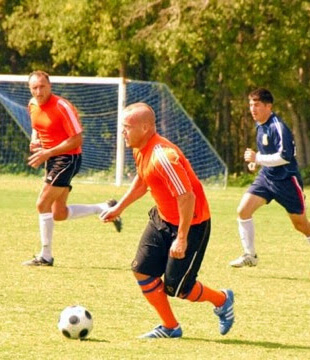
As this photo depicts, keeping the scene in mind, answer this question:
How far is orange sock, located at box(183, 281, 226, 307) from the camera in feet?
26.7

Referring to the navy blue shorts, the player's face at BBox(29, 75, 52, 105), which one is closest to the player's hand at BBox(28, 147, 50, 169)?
the player's face at BBox(29, 75, 52, 105)

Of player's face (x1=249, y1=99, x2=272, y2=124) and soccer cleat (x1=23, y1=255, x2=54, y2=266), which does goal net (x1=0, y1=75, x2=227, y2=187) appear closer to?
soccer cleat (x1=23, y1=255, x2=54, y2=266)

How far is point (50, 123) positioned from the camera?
12172 millimetres

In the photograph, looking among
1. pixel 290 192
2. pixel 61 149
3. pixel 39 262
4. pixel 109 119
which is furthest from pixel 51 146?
pixel 109 119

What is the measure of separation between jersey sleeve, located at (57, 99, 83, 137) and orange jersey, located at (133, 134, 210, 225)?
402 cm

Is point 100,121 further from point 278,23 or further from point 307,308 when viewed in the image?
point 307,308

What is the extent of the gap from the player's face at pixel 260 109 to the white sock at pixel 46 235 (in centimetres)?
231

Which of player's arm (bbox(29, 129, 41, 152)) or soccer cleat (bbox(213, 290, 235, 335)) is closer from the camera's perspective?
soccer cleat (bbox(213, 290, 235, 335))

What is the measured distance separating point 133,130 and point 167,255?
0.90m

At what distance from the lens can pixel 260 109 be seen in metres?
11.8

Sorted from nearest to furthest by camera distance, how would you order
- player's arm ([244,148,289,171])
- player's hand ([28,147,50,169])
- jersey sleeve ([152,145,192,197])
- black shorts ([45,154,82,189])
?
1. jersey sleeve ([152,145,192,197])
2. player's hand ([28,147,50,169])
3. player's arm ([244,148,289,171])
4. black shorts ([45,154,82,189])

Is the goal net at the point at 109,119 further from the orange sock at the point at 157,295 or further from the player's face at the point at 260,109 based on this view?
the orange sock at the point at 157,295

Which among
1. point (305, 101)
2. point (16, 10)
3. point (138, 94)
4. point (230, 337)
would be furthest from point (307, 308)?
point (16, 10)

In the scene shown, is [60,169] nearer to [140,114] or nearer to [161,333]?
[161,333]
